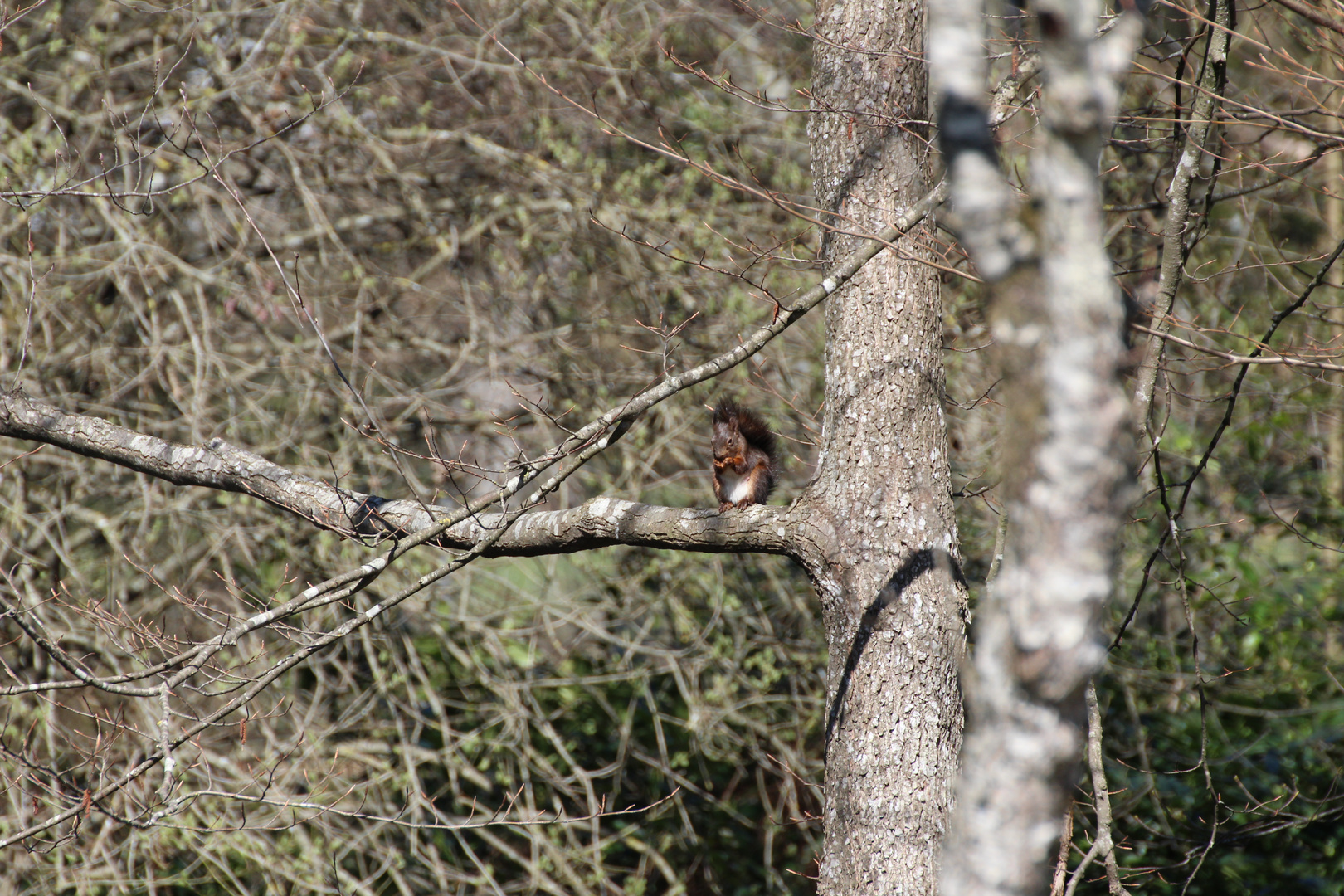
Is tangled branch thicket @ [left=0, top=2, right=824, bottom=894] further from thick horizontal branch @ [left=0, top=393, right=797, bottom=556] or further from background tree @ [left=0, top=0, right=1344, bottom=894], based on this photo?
thick horizontal branch @ [left=0, top=393, right=797, bottom=556]

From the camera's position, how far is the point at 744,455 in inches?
137

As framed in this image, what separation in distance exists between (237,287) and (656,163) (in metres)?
2.09

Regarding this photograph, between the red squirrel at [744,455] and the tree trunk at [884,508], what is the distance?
94cm

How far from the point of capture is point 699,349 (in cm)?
496

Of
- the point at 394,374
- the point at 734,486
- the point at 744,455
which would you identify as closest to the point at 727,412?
the point at 744,455

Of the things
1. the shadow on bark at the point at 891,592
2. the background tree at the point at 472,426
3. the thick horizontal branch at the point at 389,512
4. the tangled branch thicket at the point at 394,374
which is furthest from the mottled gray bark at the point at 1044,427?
the tangled branch thicket at the point at 394,374

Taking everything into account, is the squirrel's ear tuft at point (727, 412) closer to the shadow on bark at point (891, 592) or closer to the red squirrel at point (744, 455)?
the red squirrel at point (744, 455)

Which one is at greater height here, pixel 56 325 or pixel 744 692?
pixel 56 325

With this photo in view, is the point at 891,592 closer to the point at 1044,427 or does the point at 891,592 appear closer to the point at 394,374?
the point at 1044,427

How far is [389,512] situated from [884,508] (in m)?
1.28

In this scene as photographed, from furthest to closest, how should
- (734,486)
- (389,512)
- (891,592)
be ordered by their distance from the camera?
(734,486) → (389,512) → (891,592)

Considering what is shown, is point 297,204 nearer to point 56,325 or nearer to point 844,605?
point 56,325

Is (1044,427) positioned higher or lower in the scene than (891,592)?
higher

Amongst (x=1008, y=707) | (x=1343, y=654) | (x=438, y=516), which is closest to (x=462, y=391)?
(x=438, y=516)
